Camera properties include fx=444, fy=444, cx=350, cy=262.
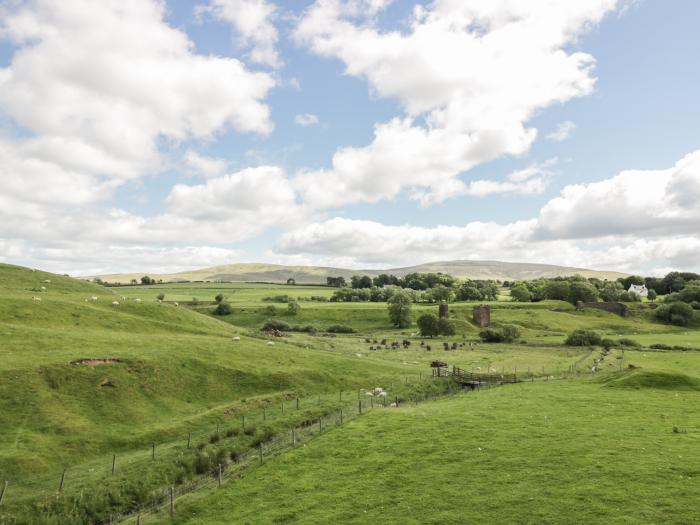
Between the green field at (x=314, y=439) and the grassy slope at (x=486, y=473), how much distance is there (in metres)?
0.13

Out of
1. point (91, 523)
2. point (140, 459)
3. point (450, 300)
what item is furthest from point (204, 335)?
point (450, 300)

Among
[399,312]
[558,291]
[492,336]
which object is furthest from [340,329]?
[558,291]

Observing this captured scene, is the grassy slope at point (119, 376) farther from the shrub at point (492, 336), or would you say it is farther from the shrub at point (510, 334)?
the shrub at point (510, 334)

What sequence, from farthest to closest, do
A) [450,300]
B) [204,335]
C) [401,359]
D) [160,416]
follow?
[450,300] → [401,359] → [204,335] → [160,416]

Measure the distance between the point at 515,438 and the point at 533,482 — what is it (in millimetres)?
7437

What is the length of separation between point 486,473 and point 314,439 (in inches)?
558

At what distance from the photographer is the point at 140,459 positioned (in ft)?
107

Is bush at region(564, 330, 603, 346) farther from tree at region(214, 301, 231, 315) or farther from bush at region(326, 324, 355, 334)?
tree at region(214, 301, 231, 315)

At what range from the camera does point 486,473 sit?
25625mm

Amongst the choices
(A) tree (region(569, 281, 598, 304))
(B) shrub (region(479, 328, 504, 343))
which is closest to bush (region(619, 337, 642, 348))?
(B) shrub (region(479, 328, 504, 343))

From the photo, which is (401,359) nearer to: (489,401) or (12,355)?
(489,401)

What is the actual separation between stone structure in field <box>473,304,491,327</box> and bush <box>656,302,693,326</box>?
58278mm

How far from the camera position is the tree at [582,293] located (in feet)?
550

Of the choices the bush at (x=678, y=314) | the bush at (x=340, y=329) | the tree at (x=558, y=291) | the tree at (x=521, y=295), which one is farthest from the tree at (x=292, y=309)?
the bush at (x=678, y=314)
